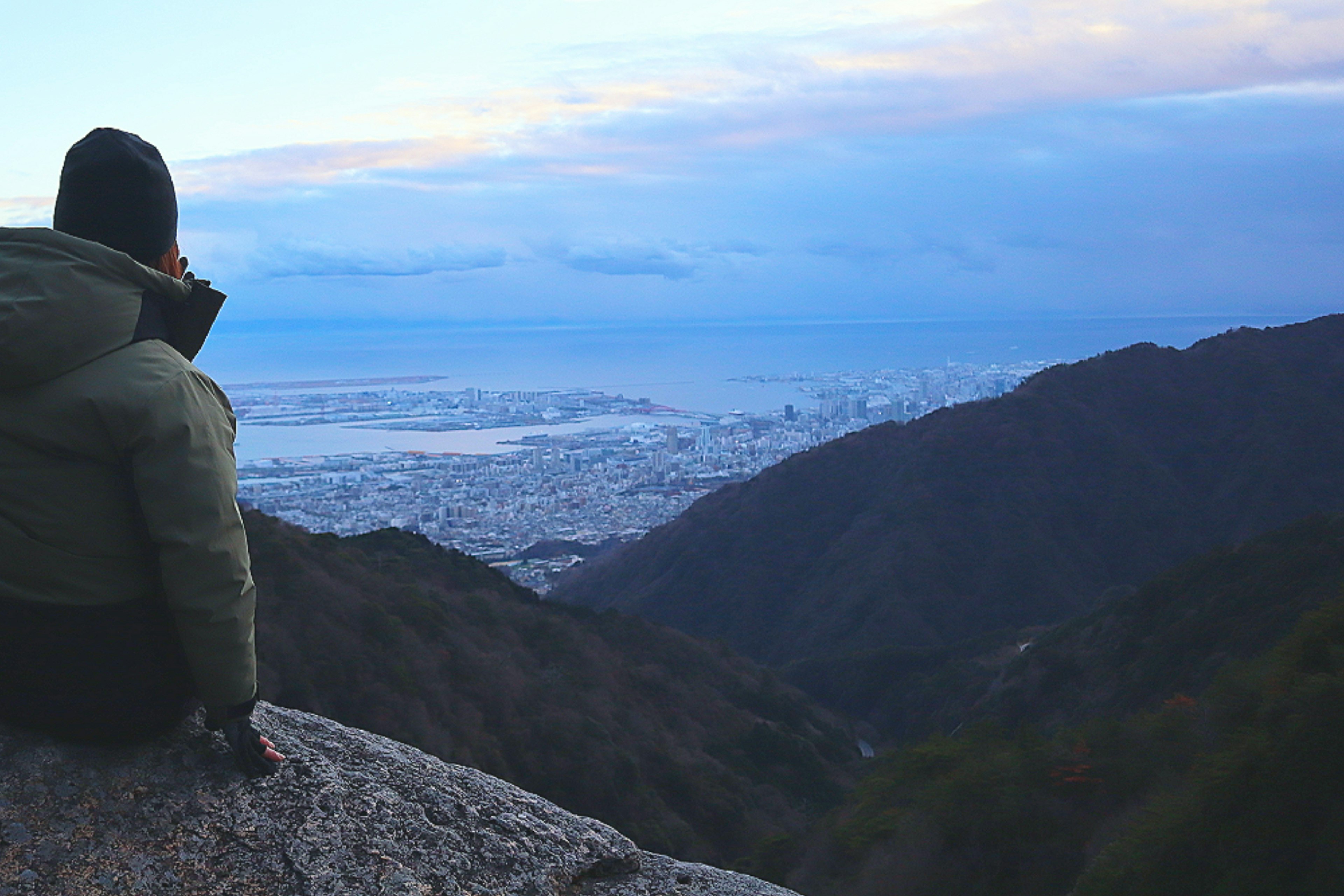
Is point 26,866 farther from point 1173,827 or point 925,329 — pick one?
point 925,329

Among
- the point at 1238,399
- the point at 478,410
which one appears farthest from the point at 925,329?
the point at 1238,399

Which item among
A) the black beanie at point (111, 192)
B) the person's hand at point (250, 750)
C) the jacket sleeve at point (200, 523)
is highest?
the black beanie at point (111, 192)

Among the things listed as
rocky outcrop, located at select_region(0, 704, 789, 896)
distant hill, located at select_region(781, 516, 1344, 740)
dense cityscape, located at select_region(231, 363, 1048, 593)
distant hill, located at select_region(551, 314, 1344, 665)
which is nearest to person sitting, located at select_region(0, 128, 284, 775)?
rocky outcrop, located at select_region(0, 704, 789, 896)

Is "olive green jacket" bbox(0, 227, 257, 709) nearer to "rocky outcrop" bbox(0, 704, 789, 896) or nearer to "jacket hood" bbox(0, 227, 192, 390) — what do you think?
"jacket hood" bbox(0, 227, 192, 390)

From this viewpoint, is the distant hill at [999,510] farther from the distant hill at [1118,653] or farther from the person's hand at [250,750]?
the person's hand at [250,750]

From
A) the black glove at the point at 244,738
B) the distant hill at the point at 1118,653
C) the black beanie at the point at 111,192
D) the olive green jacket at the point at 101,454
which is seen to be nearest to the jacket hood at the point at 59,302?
the olive green jacket at the point at 101,454

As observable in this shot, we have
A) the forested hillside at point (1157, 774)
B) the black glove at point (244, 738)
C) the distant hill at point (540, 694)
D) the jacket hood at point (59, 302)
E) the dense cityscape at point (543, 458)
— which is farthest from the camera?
the dense cityscape at point (543, 458)

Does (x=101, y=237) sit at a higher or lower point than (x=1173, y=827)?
higher
